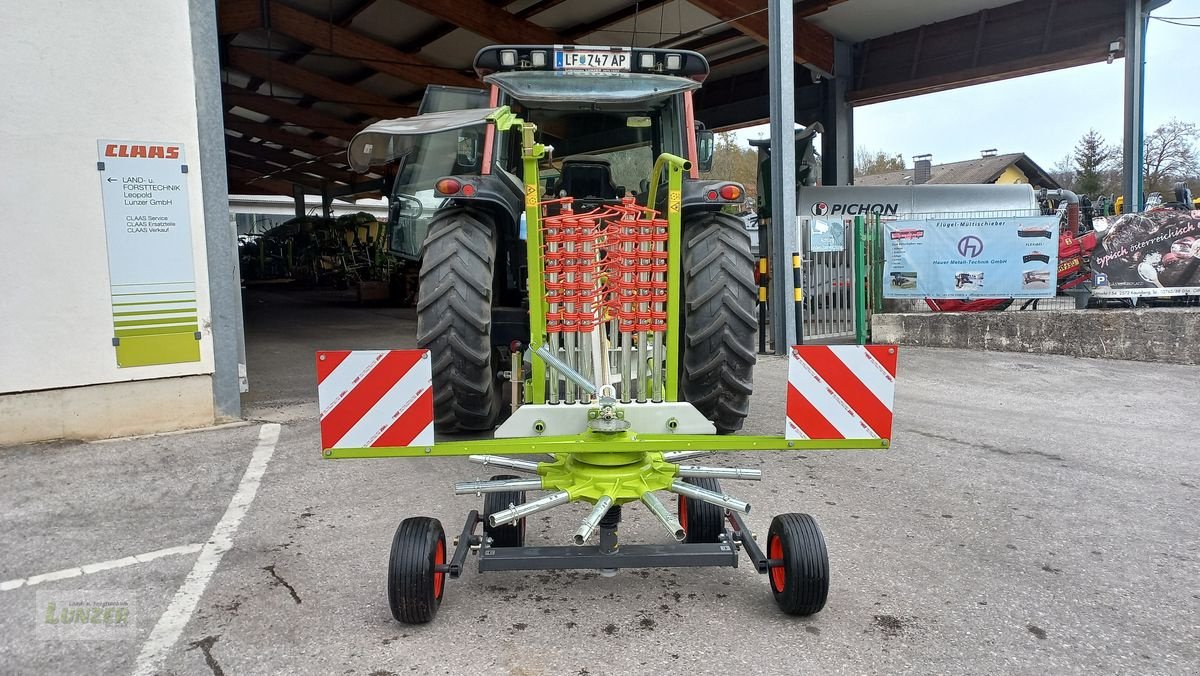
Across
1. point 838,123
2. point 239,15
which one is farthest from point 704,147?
point 838,123

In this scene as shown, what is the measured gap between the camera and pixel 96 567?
3494 millimetres

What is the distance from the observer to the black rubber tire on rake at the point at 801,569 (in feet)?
9.15

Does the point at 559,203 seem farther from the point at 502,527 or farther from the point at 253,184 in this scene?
the point at 253,184

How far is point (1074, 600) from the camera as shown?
10.2 feet

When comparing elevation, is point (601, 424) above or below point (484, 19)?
below

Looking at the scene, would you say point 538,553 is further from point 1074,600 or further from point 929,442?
point 929,442

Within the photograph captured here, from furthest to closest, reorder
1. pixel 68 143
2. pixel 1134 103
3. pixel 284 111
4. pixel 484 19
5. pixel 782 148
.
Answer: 1. pixel 284 111
2. pixel 484 19
3. pixel 1134 103
4. pixel 782 148
5. pixel 68 143

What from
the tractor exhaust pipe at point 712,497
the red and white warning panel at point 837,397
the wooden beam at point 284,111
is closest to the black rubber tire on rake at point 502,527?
the tractor exhaust pipe at point 712,497

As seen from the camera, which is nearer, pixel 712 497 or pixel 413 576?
pixel 413 576

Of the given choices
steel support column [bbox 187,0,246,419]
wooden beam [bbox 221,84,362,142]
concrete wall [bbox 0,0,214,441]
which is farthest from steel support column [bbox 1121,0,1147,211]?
wooden beam [bbox 221,84,362,142]

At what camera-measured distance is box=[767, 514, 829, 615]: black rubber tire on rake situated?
110 inches

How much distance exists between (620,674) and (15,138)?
5.45 metres

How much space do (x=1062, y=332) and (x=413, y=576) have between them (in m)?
9.06

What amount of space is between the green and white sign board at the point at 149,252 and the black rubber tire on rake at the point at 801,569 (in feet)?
16.0
